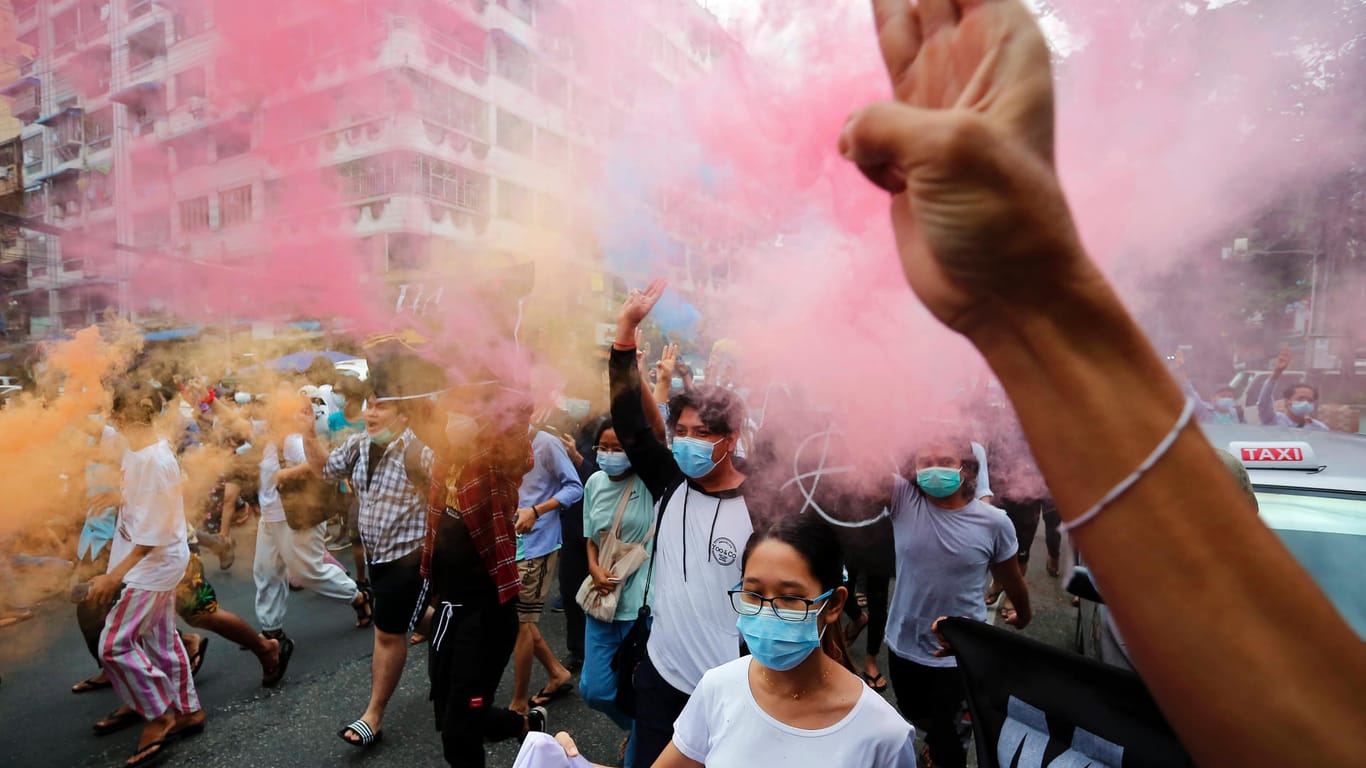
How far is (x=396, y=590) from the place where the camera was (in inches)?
155

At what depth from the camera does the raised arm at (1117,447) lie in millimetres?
534

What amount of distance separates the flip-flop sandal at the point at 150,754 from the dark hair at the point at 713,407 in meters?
3.53

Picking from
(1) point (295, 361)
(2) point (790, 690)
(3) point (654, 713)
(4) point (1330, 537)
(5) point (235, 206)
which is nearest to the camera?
(2) point (790, 690)

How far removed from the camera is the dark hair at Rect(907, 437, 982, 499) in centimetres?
320

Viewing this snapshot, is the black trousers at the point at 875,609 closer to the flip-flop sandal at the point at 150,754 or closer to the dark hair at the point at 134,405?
the flip-flop sandal at the point at 150,754

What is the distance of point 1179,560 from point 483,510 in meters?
3.26

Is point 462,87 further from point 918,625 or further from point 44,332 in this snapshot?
point 44,332

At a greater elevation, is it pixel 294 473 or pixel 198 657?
pixel 294 473

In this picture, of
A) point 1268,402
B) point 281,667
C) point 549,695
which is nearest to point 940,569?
point 549,695

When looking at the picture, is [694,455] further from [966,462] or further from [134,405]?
[134,405]

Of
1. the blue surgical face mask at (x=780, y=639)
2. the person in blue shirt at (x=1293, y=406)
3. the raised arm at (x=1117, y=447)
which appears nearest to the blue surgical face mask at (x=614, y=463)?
the blue surgical face mask at (x=780, y=639)

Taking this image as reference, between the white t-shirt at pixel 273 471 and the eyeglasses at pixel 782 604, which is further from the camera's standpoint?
the white t-shirt at pixel 273 471

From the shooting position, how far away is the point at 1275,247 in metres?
3.31

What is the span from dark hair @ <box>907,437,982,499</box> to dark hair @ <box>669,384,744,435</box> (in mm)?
890
